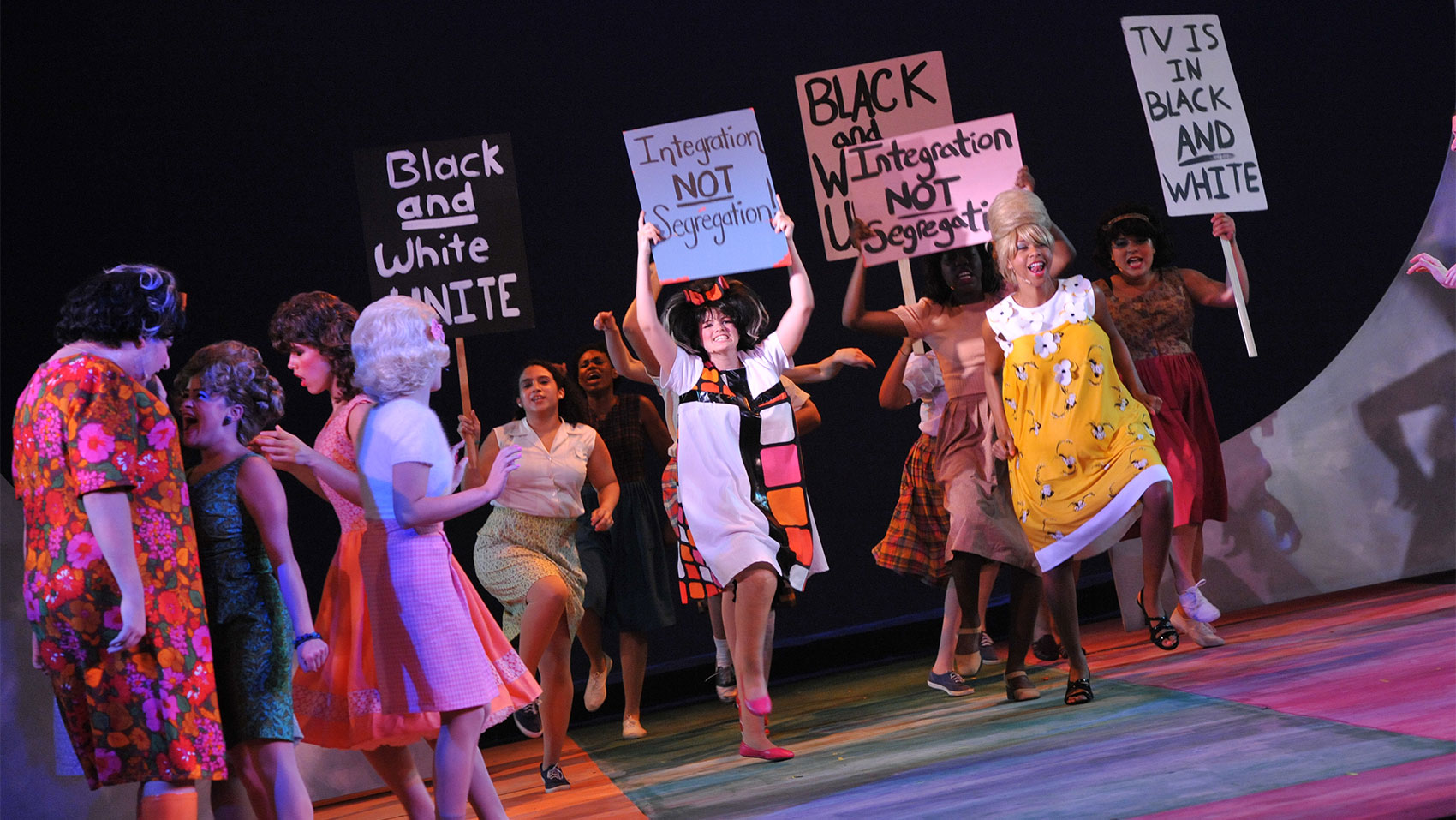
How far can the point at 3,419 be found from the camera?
550 centimetres

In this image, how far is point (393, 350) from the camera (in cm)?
294

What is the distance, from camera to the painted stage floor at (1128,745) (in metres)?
2.92

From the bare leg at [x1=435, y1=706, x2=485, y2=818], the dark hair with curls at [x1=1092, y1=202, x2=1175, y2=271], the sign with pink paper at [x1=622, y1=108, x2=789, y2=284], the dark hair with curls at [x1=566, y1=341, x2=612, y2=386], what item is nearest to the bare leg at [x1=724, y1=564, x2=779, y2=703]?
the sign with pink paper at [x1=622, y1=108, x2=789, y2=284]

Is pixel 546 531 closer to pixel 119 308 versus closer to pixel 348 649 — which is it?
pixel 348 649

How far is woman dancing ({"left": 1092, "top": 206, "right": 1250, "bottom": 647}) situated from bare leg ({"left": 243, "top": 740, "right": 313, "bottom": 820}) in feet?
12.0

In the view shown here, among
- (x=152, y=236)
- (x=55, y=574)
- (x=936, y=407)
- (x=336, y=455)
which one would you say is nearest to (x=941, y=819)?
(x=336, y=455)

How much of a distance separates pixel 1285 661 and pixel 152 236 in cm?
487

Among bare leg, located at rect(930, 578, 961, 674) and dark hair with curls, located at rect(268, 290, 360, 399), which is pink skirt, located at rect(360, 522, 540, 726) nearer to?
dark hair with curls, located at rect(268, 290, 360, 399)

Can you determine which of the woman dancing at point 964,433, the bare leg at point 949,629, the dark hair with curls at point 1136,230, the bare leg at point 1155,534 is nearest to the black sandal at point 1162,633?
the bare leg at point 1155,534

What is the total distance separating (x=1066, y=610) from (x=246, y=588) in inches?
97.6

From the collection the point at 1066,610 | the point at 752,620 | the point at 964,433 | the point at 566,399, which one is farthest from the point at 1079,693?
the point at 566,399

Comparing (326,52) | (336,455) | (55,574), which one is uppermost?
(326,52)

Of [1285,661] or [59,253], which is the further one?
[59,253]

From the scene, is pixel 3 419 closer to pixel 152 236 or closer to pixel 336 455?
pixel 152 236
